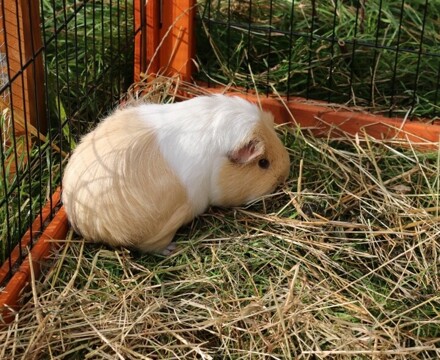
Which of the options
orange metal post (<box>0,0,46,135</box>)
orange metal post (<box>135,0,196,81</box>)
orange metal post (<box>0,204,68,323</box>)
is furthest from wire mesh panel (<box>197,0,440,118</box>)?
orange metal post (<box>0,204,68,323</box>)

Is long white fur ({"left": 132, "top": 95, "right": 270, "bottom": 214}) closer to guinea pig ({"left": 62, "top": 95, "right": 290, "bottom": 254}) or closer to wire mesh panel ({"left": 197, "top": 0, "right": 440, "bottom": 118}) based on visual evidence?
guinea pig ({"left": 62, "top": 95, "right": 290, "bottom": 254})

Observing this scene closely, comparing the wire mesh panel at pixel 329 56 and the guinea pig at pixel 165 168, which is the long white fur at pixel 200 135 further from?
the wire mesh panel at pixel 329 56

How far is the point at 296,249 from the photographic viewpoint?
3.10 m

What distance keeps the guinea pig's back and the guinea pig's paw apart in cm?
3

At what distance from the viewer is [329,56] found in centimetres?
405

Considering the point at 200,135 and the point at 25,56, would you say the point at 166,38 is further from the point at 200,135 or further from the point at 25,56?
the point at 200,135

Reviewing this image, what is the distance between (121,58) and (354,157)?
1.11 m

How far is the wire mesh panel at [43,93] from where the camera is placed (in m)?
3.07

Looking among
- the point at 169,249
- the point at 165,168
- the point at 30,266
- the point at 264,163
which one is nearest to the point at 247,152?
the point at 264,163

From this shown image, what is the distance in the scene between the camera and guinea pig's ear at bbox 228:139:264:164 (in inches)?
126

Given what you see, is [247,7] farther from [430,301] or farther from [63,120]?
[430,301]

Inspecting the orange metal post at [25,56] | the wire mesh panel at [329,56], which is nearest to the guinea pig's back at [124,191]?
the orange metal post at [25,56]

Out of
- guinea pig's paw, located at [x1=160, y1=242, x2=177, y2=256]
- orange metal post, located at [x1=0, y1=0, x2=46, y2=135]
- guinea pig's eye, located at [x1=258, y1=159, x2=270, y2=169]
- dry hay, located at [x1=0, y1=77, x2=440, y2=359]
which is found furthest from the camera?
orange metal post, located at [x1=0, y1=0, x2=46, y2=135]

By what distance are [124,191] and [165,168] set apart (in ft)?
0.53
